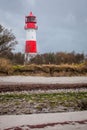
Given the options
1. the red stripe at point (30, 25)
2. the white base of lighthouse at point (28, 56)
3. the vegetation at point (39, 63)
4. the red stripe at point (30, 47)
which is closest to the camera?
the vegetation at point (39, 63)

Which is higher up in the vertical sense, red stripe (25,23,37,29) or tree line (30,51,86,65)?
red stripe (25,23,37,29)

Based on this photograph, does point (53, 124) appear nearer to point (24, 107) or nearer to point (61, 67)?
point (24, 107)

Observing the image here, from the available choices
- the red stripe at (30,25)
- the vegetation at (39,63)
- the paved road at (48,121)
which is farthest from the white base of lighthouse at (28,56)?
the paved road at (48,121)

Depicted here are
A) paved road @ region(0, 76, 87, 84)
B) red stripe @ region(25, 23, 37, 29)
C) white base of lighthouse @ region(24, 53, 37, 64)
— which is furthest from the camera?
red stripe @ region(25, 23, 37, 29)

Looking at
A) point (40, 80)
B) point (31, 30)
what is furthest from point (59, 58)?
point (40, 80)

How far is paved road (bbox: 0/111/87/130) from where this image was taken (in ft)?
34.0

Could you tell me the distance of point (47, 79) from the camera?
3042cm

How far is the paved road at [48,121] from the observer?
408 inches

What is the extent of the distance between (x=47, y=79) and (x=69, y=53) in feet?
41.1

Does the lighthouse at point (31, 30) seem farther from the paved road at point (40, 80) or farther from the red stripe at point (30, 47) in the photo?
the paved road at point (40, 80)

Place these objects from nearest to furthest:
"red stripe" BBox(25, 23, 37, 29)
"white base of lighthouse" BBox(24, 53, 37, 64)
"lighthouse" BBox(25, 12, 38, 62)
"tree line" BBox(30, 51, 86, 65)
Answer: "tree line" BBox(30, 51, 86, 65), "white base of lighthouse" BBox(24, 53, 37, 64), "lighthouse" BBox(25, 12, 38, 62), "red stripe" BBox(25, 23, 37, 29)

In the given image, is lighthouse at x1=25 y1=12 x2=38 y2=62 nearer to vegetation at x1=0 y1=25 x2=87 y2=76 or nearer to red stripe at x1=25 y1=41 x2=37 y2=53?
red stripe at x1=25 y1=41 x2=37 y2=53

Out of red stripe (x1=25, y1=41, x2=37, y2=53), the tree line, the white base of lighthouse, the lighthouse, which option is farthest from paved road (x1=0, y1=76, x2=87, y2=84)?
the lighthouse

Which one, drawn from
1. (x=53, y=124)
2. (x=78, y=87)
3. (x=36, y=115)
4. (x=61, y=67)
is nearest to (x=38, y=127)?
(x=53, y=124)
